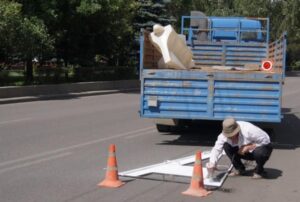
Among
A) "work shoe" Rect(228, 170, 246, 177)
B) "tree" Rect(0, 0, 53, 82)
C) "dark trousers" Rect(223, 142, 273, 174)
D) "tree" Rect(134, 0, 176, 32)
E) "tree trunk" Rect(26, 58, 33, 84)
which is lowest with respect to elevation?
A: "work shoe" Rect(228, 170, 246, 177)

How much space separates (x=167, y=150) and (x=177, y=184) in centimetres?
296

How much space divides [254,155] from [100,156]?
291 centimetres

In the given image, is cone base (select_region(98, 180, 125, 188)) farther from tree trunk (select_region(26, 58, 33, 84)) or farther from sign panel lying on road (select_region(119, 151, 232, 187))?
tree trunk (select_region(26, 58, 33, 84))

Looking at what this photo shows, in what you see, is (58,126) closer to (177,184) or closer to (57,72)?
(177,184)

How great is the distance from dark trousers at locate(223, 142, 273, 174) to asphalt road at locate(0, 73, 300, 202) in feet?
0.77

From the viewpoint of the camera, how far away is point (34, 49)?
2470 cm

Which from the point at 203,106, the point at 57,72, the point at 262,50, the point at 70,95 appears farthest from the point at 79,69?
the point at 203,106

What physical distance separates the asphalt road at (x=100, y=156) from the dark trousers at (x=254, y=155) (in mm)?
236

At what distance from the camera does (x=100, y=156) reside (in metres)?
9.84

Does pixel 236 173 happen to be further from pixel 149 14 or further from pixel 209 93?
pixel 149 14

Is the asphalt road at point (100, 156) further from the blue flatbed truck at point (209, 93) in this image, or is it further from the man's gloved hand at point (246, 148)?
the blue flatbed truck at point (209, 93)

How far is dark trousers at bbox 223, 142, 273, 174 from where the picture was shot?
26.5 ft

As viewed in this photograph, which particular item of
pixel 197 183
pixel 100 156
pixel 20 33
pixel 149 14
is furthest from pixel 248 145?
pixel 149 14

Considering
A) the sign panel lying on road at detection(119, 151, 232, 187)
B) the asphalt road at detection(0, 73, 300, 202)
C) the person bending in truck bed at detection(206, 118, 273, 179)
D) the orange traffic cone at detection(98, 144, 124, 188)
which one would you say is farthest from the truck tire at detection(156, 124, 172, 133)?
the orange traffic cone at detection(98, 144, 124, 188)
